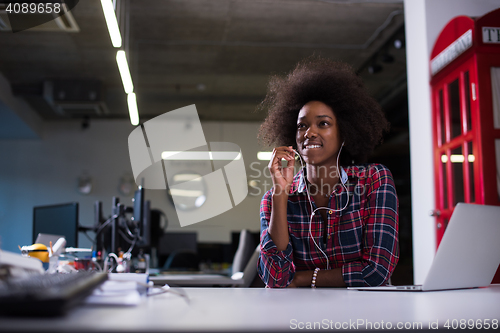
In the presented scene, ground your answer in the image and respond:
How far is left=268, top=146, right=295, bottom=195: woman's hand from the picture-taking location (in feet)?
5.43

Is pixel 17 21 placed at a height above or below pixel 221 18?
below

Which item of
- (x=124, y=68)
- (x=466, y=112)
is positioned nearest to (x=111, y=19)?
(x=124, y=68)

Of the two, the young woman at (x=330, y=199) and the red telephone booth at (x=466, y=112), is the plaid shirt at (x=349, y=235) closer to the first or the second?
the young woman at (x=330, y=199)

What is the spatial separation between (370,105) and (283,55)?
12.3 feet

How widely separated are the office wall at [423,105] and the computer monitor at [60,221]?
2.47m

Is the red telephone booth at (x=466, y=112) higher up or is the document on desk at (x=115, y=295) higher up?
the red telephone booth at (x=466, y=112)

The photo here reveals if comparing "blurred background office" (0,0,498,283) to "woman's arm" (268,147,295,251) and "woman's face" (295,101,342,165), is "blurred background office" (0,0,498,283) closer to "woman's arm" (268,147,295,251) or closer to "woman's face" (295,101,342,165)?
"woman's face" (295,101,342,165)

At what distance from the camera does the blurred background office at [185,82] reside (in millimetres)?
4352

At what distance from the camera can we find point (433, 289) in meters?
1.19

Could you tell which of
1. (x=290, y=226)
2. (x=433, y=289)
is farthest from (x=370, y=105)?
(x=433, y=289)

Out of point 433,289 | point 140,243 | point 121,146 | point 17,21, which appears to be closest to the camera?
point 433,289

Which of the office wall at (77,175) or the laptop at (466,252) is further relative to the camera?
the office wall at (77,175)

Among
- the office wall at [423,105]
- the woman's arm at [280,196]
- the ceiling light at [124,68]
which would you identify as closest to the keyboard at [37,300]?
the woman's arm at [280,196]

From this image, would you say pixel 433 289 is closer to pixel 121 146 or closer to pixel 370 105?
pixel 370 105
